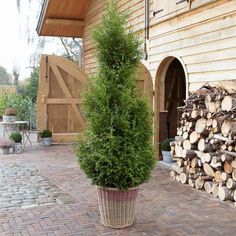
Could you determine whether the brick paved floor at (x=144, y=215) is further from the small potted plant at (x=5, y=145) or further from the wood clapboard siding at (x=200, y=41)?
the small potted plant at (x=5, y=145)

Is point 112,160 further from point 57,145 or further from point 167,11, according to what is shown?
point 57,145

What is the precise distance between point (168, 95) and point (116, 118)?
4762 mm

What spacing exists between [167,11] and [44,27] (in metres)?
6.58

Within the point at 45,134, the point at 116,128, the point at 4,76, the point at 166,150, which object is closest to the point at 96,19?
the point at 45,134

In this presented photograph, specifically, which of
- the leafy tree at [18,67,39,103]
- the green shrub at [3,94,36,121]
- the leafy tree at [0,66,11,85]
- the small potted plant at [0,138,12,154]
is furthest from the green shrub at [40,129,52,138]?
the leafy tree at [0,66,11,85]

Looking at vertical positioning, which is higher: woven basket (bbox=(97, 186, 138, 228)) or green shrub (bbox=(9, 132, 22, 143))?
green shrub (bbox=(9, 132, 22, 143))

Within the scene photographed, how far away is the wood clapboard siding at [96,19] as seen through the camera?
8852mm

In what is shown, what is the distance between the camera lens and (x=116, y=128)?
3959 mm

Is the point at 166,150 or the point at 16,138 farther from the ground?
the point at 16,138

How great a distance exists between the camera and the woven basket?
3.98 meters

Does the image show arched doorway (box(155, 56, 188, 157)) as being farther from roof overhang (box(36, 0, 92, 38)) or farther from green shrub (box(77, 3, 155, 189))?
roof overhang (box(36, 0, 92, 38))

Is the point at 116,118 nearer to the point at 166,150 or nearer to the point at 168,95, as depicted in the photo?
the point at 166,150

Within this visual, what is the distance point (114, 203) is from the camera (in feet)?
13.1

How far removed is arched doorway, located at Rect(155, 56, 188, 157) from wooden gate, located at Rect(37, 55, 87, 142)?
2.98 meters
